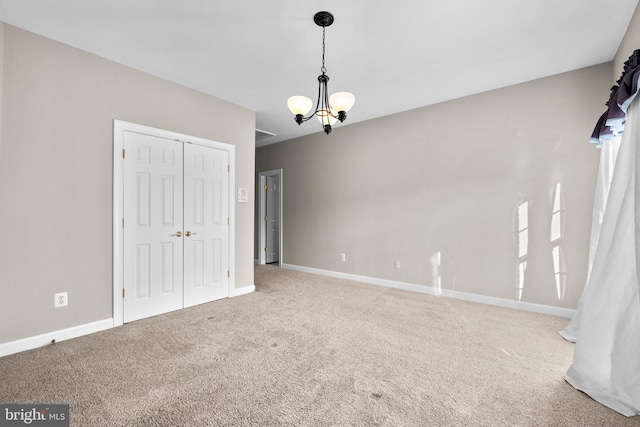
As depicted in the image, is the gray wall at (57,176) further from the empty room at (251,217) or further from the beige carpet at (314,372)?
the beige carpet at (314,372)

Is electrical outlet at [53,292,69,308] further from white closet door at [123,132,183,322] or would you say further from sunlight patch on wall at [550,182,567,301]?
sunlight patch on wall at [550,182,567,301]

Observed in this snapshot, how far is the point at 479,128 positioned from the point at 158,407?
4.39m

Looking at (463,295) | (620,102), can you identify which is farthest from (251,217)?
(620,102)

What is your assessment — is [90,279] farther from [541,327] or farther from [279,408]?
[541,327]

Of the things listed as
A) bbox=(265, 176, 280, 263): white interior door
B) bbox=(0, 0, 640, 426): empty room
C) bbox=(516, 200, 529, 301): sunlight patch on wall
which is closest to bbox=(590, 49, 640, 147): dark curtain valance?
bbox=(0, 0, 640, 426): empty room

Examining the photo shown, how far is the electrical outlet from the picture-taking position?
2.68 m

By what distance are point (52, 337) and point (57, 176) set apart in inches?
57.5

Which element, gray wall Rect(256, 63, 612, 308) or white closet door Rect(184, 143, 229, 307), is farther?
white closet door Rect(184, 143, 229, 307)

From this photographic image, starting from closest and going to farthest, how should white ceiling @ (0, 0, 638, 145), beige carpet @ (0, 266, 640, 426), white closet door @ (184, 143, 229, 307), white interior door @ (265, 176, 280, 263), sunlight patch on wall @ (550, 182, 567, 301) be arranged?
1. beige carpet @ (0, 266, 640, 426)
2. white ceiling @ (0, 0, 638, 145)
3. sunlight patch on wall @ (550, 182, 567, 301)
4. white closet door @ (184, 143, 229, 307)
5. white interior door @ (265, 176, 280, 263)

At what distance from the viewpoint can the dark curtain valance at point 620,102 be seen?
80.3 inches

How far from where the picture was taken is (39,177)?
2580 mm

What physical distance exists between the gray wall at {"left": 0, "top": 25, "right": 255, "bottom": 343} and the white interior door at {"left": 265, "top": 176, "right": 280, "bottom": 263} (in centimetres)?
360

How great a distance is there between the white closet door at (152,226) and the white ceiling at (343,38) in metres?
0.92

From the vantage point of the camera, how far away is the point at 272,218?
6.83m
